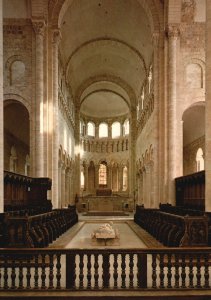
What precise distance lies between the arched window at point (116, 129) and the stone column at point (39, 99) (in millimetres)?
24261

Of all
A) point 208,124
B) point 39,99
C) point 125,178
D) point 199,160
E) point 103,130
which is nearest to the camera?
point 208,124

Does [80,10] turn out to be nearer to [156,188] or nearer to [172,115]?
[172,115]

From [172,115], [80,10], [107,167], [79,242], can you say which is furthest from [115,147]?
[79,242]

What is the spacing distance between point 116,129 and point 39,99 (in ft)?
82.4

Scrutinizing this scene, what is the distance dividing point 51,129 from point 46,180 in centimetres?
344

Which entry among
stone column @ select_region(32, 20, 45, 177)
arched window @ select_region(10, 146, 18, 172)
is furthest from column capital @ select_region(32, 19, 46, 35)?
arched window @ select_region(10, 146, 18, 172)

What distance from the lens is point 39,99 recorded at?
19.8 meters

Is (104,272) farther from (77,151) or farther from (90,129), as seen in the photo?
(90,129)

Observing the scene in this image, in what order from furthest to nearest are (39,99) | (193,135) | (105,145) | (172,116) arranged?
(105,145), (193,135), (172,116), (39,99)

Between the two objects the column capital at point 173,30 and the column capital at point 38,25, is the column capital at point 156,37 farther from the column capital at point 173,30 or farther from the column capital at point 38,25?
the column capital at point 38,25

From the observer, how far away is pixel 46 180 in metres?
18.6

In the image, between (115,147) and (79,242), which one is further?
(115,147)

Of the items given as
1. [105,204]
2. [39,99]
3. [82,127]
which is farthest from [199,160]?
[82,127]

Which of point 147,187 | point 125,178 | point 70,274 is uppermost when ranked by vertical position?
point 125,178
